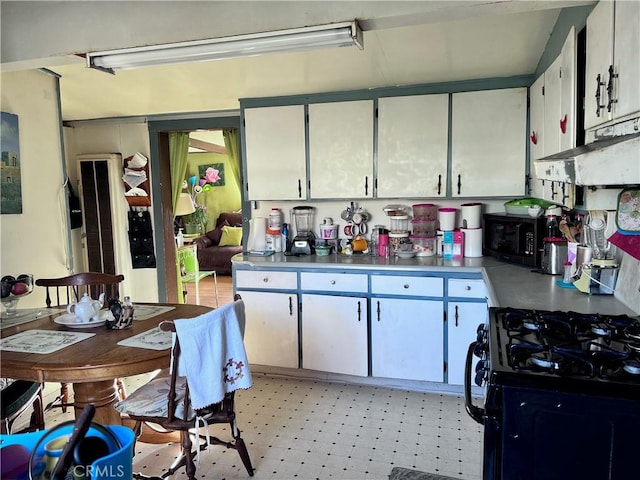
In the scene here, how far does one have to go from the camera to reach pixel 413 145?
10.7 ft

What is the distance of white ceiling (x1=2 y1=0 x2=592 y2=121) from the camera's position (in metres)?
1.81

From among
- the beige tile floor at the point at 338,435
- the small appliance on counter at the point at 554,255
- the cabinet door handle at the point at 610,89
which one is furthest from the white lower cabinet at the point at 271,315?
the cabinet door handle at the point at 610,89

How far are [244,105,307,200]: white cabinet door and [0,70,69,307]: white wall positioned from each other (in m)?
1.40

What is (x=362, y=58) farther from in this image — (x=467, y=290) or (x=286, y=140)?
(x=467, y=290)

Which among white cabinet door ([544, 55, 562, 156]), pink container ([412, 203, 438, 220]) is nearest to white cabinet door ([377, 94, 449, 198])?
pink container ([412, 203, 438, 220])

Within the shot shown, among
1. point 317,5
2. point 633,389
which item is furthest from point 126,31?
point 633,389

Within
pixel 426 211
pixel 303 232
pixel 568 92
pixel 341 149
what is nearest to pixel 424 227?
pixel 426 211

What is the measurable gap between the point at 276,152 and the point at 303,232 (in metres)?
0.71

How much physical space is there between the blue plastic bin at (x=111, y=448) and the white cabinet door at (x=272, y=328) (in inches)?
102

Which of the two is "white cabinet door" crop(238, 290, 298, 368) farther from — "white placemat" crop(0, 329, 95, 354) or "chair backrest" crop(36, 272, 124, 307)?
"white placemat" crop(0, 329, 95, 354)

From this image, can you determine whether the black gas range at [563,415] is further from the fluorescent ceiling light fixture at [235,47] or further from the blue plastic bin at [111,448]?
the fluorescent ceiling light fixture at [235,47]

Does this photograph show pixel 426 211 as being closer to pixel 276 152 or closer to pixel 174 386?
pixel 276 152

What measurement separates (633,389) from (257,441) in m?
1.99

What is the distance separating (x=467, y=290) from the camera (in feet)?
9.48
